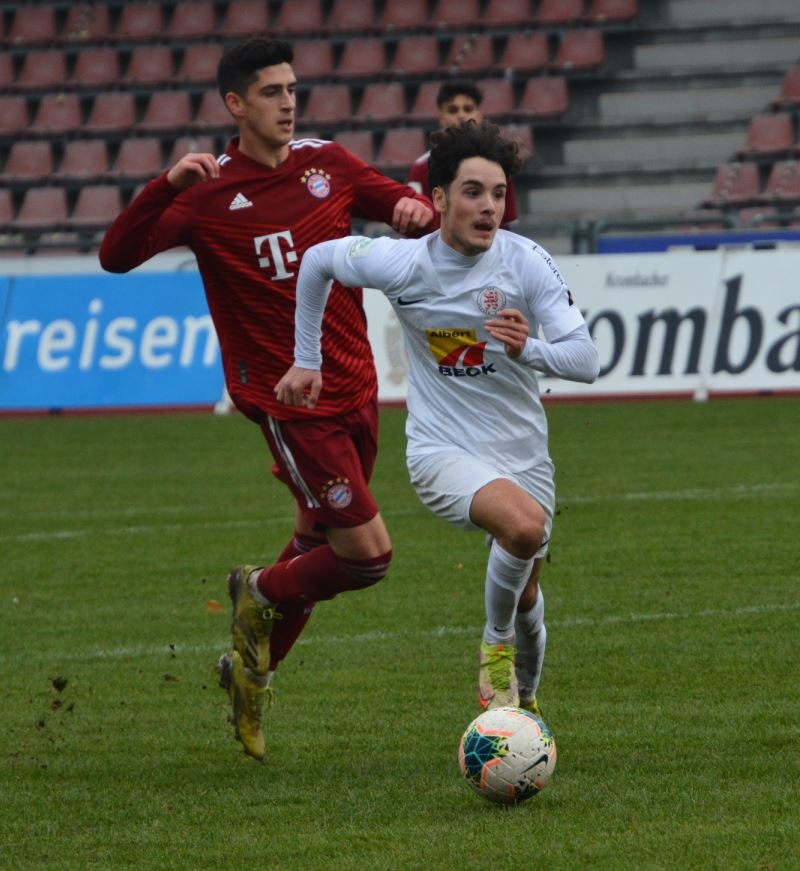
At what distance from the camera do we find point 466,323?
550 cm

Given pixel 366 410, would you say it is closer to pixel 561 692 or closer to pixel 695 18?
pixel 561 692

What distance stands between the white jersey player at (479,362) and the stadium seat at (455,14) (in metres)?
19.4

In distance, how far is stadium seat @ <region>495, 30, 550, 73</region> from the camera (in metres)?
23.6

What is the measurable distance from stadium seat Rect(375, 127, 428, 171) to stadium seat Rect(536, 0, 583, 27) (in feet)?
8.26

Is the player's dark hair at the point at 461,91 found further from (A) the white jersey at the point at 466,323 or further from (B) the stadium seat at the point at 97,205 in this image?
(B) the stadium seat at the point at 97,205

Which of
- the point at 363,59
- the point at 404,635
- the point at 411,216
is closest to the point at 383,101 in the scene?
the point at 363,59

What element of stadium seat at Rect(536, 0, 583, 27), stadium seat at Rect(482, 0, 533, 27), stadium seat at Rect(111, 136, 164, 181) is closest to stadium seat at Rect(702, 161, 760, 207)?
stadium seat at Rect(536, 0, 583, 27)

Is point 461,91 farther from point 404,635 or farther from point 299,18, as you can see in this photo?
point 299,18

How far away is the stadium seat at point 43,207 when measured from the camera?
2361 cm

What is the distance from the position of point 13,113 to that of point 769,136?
10453 mm

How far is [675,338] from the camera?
15.8 metres

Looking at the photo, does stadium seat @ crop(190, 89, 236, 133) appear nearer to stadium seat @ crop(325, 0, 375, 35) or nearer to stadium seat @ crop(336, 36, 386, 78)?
stadium seat @ crop(336, 36, 386, 78)

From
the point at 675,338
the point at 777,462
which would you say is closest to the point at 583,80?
the point at 675,338

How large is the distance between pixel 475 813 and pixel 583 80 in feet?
64.1
